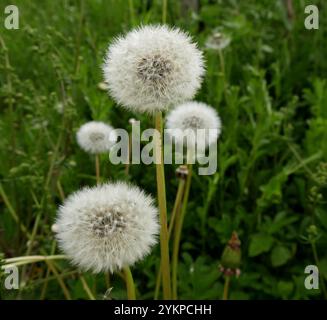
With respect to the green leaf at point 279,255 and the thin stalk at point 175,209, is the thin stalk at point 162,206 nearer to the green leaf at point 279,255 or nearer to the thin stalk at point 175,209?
the thin stalk at point 175,209

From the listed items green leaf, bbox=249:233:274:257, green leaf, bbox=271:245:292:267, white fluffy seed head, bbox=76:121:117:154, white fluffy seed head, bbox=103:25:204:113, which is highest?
white fluffy seed head, bbox=103:25:204:113

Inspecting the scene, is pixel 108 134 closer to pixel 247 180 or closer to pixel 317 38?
pixel 247 180

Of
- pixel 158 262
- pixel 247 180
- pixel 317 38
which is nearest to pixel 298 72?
pixel 317 38

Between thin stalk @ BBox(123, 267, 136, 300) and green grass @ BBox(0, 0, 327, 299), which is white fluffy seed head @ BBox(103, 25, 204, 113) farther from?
green grass @ BBox(0, 0, 327, 299)

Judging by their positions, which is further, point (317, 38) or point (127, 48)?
point (317, 38)

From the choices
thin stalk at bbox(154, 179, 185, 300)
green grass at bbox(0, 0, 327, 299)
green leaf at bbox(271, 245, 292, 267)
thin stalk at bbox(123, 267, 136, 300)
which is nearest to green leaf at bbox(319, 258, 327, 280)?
green grass at bbox(0, 0, 327, 299)
